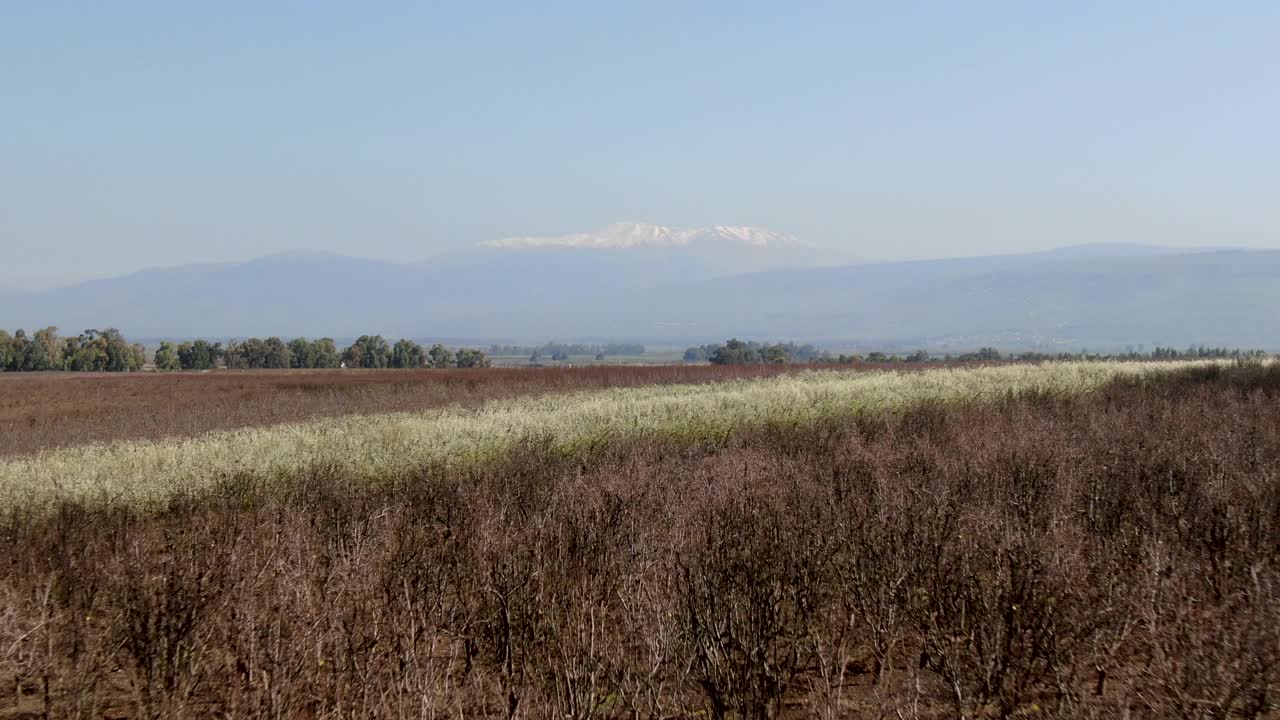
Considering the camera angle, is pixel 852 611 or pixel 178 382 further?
pixel 178 382

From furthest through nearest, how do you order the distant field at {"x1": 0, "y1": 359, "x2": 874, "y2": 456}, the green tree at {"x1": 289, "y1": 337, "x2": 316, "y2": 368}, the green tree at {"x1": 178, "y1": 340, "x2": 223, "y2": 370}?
the green tree at {"x1": 289, "y1": 337, "x2": 316, "y2": 368} → the green tree at {"x1": 178, "y1": 340, "x2": 223, "y2": 370} → the distant field at {"x1": 0, "y1": 359, "x2": 874, "y2": 456}

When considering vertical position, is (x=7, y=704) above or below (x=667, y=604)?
below

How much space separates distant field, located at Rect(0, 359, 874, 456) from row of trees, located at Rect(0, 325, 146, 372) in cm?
3180

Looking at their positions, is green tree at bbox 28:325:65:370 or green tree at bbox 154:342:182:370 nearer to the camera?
green tree at bbox 28:325:65:370

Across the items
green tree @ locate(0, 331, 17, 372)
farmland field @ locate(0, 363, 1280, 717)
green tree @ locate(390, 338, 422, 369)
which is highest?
green tree @ locate(0, 331, 17, 372)

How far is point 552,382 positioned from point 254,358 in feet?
148

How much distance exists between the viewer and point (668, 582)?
632 cm

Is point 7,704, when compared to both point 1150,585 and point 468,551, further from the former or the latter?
point 1150,585

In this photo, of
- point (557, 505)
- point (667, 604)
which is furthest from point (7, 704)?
point (557, 505)

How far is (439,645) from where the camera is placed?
6266mm

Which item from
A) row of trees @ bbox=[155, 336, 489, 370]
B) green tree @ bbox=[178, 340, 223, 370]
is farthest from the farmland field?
green tree @ bbox=[178, 340, 223, 370]

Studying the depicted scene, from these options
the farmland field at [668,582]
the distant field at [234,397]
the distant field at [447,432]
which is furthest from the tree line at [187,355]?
the farmland field at [668,582]

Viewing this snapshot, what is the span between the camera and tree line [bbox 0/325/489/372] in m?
70.7

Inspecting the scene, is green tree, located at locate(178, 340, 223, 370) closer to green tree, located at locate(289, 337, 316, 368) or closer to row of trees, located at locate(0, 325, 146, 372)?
row of trees, located at locate(0, 325, 146, 372)
